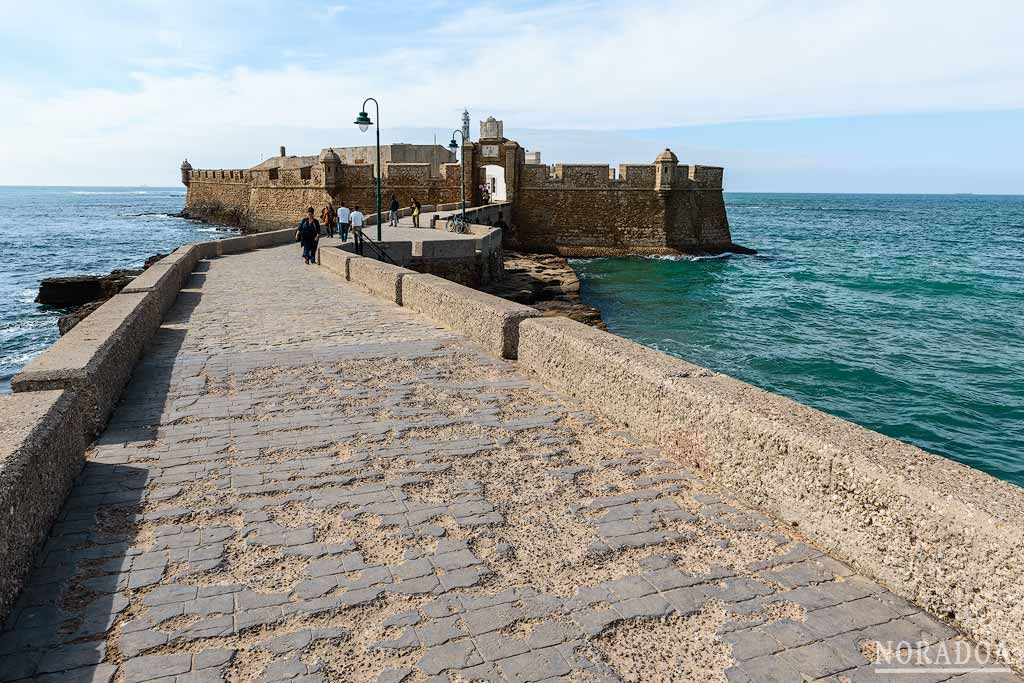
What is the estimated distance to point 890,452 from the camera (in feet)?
11.2

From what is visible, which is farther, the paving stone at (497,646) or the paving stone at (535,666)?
the paving stone at (497,646)

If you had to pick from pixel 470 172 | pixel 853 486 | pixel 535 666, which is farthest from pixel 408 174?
pixel 535 666

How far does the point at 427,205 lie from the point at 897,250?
36360mm

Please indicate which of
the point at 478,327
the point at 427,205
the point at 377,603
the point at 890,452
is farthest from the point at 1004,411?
the point at 427,205

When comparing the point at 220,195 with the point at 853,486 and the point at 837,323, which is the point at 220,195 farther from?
the point at 853,486

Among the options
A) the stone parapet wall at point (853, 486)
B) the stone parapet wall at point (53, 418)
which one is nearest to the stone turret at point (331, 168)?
the stone parapet wall at point (53, 418)

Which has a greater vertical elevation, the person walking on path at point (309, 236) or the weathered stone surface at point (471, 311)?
the person walking on path at point (309, 236)

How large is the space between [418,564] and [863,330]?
23260mm

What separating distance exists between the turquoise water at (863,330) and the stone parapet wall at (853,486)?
391 inches

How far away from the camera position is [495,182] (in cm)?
3978

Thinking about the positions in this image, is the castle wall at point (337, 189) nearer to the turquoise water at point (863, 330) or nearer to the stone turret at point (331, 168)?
the stone turret at point (331, 168)

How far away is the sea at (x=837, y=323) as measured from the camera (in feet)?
48.4

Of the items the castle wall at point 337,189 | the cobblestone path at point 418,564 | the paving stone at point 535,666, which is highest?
the castle wall at point 337,189

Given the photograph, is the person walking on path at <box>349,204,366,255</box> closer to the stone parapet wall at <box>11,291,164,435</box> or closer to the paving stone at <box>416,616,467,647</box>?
the stone parapet wall at <box>11,291,164,435</box>
